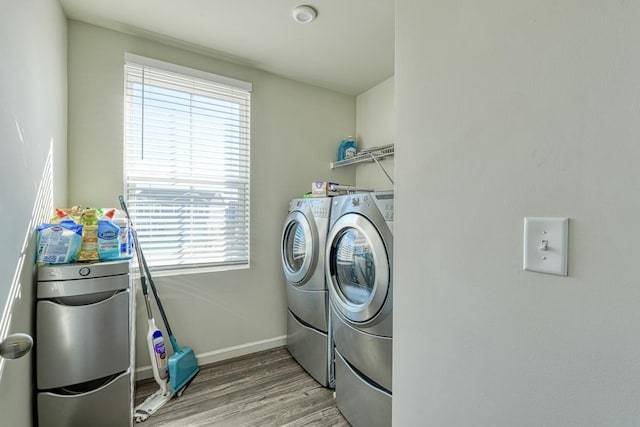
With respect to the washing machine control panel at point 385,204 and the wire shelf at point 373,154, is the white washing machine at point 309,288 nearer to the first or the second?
the washing machine control panel at point 385,204

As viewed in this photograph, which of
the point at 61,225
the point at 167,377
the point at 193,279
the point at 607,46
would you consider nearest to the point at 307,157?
the point at 193,279

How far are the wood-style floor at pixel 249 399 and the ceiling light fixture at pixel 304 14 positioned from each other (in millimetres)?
2392

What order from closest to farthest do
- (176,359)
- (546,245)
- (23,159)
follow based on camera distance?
(546,245) → (23,159) → (176,359)

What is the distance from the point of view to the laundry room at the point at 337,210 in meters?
0.51

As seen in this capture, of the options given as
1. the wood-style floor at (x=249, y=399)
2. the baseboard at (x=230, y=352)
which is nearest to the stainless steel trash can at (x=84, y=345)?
the wood-style floor at (x=249, y=399)

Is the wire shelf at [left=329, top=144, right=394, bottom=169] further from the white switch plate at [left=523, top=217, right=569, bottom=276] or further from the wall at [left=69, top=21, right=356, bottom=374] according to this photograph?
the white switch plate at [left=523, top=217, right=569, bottom=276]

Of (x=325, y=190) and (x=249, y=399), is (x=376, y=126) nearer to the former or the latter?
(x=325, y=190)

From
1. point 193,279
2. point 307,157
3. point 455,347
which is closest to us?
point 455,347

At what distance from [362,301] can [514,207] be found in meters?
1.04

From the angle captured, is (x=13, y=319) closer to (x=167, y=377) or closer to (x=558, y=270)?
(x=167, y=377)

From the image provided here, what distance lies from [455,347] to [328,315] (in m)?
1.22

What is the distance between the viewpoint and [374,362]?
1.35m

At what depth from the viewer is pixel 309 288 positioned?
1991mm

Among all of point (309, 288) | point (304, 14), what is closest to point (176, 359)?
point (309, 288)
